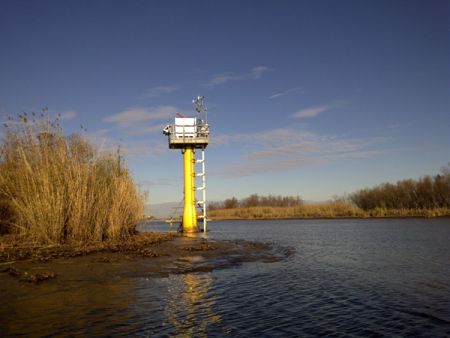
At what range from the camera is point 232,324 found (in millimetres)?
7039

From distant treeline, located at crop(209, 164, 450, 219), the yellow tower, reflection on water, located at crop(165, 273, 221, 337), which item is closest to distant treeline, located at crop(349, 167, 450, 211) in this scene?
distant treeline, located at crop(209, 164, 450, 219)

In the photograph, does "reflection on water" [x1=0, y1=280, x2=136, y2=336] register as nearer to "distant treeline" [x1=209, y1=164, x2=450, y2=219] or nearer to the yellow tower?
the yellow tower

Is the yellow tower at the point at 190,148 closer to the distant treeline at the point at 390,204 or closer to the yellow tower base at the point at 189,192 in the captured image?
the yellow tower base at the point at 189,192

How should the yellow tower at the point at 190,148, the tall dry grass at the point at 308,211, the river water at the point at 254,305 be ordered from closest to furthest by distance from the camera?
1. the river water at the point at 254,305
2. the yellow tower at the point at 190,148
3. the tall dry grass at the point at 308,211

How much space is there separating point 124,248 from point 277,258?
613 cm

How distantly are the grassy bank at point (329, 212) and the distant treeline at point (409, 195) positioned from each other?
2073mm

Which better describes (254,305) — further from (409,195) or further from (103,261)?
(409,195)

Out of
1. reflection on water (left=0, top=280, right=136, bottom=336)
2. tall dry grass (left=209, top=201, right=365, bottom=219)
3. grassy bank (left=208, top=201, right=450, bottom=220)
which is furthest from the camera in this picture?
tall dry grass (left=209, top=201, right=365, bottom=219)

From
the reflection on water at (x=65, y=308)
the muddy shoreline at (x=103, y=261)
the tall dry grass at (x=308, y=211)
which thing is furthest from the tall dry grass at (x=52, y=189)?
the tall dry grass at (x=308, y=211)

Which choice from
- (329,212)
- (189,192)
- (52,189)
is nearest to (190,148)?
(189,192)

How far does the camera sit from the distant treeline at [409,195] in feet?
209

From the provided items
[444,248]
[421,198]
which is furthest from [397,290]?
Result: [421,198]

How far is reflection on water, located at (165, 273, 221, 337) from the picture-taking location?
6.81m

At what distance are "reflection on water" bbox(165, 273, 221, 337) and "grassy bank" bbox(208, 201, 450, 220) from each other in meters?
56.3
